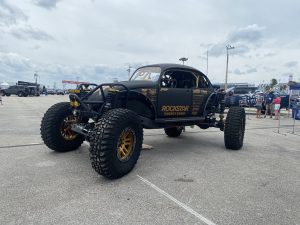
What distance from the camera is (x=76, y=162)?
16.8 feet

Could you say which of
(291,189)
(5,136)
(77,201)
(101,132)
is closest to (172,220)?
(77,201)

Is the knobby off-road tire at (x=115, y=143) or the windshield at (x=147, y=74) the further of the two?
the windshield at (x=147, y=74)

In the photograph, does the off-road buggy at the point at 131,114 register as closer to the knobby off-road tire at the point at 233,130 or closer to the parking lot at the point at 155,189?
the knobby off-road tire at the point at 233,130

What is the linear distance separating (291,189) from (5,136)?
6905mm

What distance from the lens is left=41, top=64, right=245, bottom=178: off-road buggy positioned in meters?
4.17

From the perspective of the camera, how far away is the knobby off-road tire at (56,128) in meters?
5.45

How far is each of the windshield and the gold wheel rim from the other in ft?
5.52

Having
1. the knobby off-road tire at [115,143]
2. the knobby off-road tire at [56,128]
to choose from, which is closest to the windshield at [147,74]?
the knobby off-road tire at [115,143]

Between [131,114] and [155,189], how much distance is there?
126 centimetres

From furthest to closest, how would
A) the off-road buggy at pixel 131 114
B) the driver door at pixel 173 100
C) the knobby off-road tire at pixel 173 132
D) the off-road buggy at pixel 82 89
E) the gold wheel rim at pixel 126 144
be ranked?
the knobby off-road tire at pixel 173 132
the driver door at pixel 173 100
the off-road buggy at pixel 82 89
the gold wheel rim at pixel 126 144
the off-road buggy at pixel 131 114

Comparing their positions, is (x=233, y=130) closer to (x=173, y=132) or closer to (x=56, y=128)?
(x=173, y=132)

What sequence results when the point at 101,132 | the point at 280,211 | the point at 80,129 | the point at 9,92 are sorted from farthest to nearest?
the point at 9,92 → the point at 80,129 → the point at 101,132 → the point at 280,211

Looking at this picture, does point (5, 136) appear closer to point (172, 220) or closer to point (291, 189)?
point (172, 220)

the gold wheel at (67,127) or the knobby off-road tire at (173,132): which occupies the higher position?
the gold wheel at (67,127)
